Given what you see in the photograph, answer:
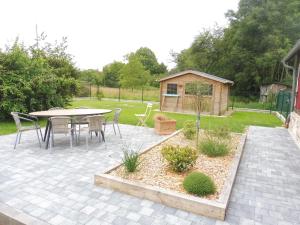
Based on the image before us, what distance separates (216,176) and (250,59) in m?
19.1

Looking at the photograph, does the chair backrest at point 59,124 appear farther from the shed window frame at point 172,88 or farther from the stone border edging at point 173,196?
the shed window frame at point 172,88

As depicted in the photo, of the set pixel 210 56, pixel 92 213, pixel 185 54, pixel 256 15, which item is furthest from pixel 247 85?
pixel 92 213

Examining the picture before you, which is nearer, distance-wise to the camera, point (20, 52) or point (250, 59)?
point (20, 52)

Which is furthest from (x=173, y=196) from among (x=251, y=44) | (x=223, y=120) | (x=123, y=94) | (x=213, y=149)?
(x=251, y=44)

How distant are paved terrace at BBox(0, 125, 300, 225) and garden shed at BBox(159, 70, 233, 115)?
7.36 metres

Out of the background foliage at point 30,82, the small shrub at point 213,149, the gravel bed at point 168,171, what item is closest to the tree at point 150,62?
the background foliage at point 30,82

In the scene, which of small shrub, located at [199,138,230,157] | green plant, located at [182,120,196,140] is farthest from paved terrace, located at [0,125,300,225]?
green plant, located at [182,120,196,140]

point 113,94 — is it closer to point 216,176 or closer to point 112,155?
point 112,155

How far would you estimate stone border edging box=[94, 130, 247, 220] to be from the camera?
2.61 meters

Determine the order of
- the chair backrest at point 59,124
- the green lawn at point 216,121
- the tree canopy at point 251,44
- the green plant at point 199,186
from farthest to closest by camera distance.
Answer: the tree canopy at point 251,44 → the green lawn at point 216,121 → the chair backrest at point 59,124 → the green plant at point 199,186

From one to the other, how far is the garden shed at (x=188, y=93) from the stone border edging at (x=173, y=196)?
9.41 meters

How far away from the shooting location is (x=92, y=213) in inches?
103

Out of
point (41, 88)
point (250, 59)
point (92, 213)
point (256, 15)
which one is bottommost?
point (92, 213)

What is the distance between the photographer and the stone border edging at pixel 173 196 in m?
2.61
